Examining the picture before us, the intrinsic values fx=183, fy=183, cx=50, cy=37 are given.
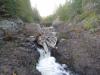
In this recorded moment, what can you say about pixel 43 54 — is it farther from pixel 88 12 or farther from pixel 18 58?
pixel 88 12

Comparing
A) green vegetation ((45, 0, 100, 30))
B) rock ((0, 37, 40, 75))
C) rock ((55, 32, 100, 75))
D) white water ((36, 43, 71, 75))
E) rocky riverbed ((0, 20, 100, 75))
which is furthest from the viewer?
green vegetation ((45, 0, 100, 30))

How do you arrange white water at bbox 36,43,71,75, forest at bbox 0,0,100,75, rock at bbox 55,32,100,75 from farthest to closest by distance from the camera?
white water at bbox 36,43,71,75 → rock at bbox 55,32,100,75 → forest at bbox 0,0,100,75

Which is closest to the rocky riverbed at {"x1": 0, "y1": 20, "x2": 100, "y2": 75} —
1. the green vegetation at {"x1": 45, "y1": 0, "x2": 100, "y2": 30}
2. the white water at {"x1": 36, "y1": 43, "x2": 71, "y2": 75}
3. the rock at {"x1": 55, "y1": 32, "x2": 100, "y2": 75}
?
the rock at {"x1": 55, "y1": 32, "x2": 100, "y2": 75}

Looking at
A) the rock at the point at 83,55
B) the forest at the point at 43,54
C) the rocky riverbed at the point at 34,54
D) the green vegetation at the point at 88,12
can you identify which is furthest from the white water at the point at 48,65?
the green vegetation at the point at 88,12

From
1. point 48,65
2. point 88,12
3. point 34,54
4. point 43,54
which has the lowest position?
point 48,65

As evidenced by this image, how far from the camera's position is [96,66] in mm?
12500

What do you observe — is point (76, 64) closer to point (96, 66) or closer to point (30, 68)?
point (96, 66)

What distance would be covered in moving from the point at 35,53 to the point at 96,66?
4854mm

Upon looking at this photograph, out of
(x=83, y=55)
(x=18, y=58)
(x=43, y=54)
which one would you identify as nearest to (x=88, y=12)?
(x=43, y=54)

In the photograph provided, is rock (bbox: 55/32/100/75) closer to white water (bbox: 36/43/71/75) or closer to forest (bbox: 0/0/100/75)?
forest (bbox: 0/0/100/75)

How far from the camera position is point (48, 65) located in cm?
1402

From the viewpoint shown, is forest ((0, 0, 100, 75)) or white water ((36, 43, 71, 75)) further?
white water ((36, 43, 71, 75))

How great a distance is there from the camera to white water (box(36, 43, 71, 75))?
1295cm

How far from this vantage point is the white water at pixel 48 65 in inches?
510
